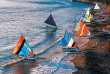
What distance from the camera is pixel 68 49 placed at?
1097 inches

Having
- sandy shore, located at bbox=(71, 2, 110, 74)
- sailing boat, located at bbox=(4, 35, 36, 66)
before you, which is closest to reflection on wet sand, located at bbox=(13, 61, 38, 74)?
sailing boat, located at bbox=(4, 35, 36, 66)

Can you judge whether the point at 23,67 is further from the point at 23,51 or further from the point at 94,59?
the point at 94,59

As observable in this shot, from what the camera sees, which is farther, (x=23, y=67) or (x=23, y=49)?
(x=23, y=49)

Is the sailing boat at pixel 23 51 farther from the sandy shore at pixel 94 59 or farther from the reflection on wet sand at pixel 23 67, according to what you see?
the sandy shore at pixel 94 59

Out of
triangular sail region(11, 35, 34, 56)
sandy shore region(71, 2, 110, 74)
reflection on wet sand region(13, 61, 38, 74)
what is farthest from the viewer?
triangular sail region(11, 35, 34, 56)

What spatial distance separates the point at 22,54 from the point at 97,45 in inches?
445

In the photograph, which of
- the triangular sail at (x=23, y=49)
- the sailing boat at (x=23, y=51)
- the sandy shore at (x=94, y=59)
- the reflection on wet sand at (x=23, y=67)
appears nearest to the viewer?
the sandy shore at (x=94, y=59)

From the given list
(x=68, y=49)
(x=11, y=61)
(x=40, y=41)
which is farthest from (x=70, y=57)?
(x=40, y=41)

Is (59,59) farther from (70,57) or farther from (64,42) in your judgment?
(64,42)

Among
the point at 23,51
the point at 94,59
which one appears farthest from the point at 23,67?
the point at 94,59

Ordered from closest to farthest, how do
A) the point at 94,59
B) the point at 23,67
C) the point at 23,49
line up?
the point at 23,67
the point at 94,59
the point at 23,49

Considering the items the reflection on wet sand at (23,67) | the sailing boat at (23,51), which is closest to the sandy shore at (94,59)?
the reflection on wet sand at (23,67)

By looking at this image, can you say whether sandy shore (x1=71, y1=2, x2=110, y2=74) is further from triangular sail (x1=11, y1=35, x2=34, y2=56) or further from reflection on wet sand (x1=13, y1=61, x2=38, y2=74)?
triangular sail (x1=11, y1=35, x2=34, y2=56)

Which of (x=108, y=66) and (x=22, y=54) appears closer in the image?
(x=108, y=66)
